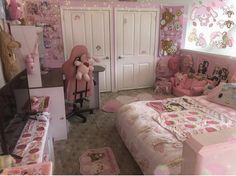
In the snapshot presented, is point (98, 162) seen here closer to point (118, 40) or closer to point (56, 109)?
point (56, 109)

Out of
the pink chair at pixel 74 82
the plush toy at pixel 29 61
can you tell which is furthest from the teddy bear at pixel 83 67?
the plush toy at pixel 29 61

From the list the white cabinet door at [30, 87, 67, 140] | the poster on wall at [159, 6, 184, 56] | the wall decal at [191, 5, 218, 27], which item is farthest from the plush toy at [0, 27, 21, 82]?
the wall decal at [191, 5, 218, 27]

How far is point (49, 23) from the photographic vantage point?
393 cm

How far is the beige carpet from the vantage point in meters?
2.16

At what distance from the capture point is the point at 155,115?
230 centimetres

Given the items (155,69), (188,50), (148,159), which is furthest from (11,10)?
(188,50)

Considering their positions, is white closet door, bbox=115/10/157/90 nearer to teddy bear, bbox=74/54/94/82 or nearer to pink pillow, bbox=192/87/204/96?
pink pillow, bbox=192/87/204/96

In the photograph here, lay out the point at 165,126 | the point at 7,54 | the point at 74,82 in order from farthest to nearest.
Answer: the point at 74,82, the point at 165,126, the point at 7,54

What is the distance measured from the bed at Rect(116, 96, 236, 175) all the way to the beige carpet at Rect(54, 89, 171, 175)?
186 millimetres

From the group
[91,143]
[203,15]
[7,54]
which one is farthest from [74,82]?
[203,15]

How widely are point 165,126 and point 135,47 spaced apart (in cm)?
299

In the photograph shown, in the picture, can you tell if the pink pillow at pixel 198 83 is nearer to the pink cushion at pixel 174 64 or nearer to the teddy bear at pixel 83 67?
the pink cushion at pixel 174 64

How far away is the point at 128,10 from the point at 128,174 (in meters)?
3.53

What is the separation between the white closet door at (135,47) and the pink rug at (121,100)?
0.57 metres
